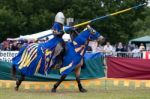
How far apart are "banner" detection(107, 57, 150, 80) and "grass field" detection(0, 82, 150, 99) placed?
1.26ft

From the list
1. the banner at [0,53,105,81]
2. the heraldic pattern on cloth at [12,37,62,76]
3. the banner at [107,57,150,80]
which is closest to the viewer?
the heraldic pattern on cloth at [12,37,62,76]

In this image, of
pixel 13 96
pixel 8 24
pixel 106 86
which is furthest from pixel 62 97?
pixel 8 24

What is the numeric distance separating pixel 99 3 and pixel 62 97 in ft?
112

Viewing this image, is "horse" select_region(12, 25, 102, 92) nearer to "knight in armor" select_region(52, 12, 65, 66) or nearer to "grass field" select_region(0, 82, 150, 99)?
"knight in armor" select_region(52, 12, 65, 66)

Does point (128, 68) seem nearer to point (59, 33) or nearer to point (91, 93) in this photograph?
point (91, 93)

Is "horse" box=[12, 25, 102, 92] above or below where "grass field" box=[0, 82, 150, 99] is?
above

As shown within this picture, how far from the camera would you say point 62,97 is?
1404cm

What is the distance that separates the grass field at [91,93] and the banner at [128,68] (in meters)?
0.38

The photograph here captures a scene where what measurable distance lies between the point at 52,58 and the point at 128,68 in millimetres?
2798

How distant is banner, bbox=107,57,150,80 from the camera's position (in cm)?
1705

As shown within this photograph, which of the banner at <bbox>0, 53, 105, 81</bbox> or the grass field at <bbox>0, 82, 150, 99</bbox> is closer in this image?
the grass field at <bbox>0, 82, 150, 99</bbox>

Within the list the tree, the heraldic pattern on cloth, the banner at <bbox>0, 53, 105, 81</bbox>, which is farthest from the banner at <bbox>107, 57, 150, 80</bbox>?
the tree

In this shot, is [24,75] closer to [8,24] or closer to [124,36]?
[8,24]

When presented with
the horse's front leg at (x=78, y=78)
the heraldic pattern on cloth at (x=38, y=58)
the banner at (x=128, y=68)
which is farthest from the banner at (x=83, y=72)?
the heraldic pattern on cloth at (x=38, y=58)
